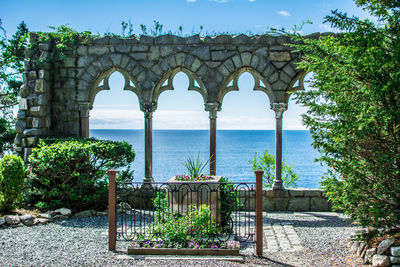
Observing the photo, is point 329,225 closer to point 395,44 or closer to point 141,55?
point 395,44

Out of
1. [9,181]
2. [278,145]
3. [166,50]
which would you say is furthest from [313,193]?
[9,181]

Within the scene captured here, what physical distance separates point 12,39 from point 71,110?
3.57 metres

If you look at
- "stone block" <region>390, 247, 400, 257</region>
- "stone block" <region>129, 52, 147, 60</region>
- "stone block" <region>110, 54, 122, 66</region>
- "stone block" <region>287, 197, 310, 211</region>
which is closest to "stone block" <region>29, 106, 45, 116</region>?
"stone block" <region>110, 54, 122, 66</region>

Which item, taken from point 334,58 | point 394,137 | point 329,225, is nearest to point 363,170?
point 394,137

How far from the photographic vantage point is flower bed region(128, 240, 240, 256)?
5.49 m

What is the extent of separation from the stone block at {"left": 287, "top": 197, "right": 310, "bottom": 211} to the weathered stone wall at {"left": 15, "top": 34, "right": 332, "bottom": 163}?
80.3 inches

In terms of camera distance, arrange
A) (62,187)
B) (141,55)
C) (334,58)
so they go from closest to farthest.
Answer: (334,58) < (62,187) < (141,55)

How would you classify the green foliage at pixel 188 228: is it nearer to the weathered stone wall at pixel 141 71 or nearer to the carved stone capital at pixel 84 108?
the weathered stone wall at pixel 141 71

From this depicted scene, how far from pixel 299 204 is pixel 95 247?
4.50 m

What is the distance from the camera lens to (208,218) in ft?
19.0

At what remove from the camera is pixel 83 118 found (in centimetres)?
932

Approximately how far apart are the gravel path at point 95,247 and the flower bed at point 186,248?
22 centimetres

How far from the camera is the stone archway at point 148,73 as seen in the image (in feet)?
28.9

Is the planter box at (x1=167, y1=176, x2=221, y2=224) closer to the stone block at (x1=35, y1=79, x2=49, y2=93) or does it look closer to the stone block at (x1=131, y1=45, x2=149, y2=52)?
the stone block at (x1=131, y1=45, x2=149, y2=52)
